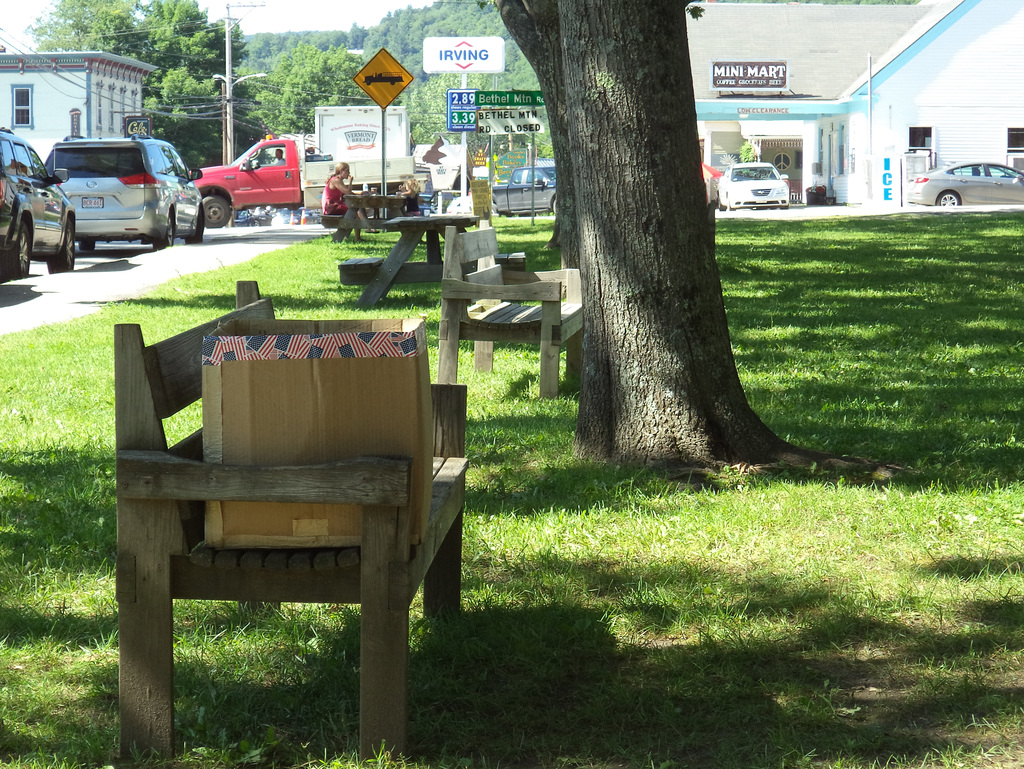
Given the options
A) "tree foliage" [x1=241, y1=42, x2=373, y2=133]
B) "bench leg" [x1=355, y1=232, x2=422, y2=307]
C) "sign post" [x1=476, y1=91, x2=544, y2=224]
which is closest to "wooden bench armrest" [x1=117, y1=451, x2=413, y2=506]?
"bench leg" [x1=355, y1=232, x2=422, y2=307]

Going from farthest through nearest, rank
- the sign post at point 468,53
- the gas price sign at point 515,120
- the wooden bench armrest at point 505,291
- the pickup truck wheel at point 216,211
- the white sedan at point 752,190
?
the sign post at point 468,53
the white sedan at point 752,190
the pickup truck wheel at point 216,211
the gas price sign at point 515,120
the wooden bench armrest at point 505,291

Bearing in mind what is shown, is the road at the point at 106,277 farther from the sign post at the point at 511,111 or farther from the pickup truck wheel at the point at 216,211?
the pickup truck wheel at the point at 216,211

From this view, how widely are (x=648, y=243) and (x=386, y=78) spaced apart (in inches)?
545

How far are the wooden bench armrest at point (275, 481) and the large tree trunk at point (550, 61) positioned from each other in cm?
912

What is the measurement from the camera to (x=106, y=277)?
16031 millimetres

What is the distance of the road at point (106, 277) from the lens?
40.3 ft

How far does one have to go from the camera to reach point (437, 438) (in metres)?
3.89

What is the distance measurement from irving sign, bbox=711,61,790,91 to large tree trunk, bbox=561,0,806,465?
46.1 metres

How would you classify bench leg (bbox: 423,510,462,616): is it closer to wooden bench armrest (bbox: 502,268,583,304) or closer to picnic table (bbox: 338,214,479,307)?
wooden bench armrest (bbox: 502,268,583,304)

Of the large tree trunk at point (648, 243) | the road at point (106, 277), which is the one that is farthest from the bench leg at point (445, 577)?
the road at point (106, 277)

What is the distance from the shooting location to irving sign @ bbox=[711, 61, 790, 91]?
49.4m

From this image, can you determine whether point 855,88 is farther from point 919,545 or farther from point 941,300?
point 919,545

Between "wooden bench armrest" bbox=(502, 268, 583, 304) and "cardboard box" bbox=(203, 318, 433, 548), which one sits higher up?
"wooden bench armrest" bbox=(502, 268, 583, 304)

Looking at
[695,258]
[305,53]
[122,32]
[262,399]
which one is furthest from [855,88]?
[305,53]
